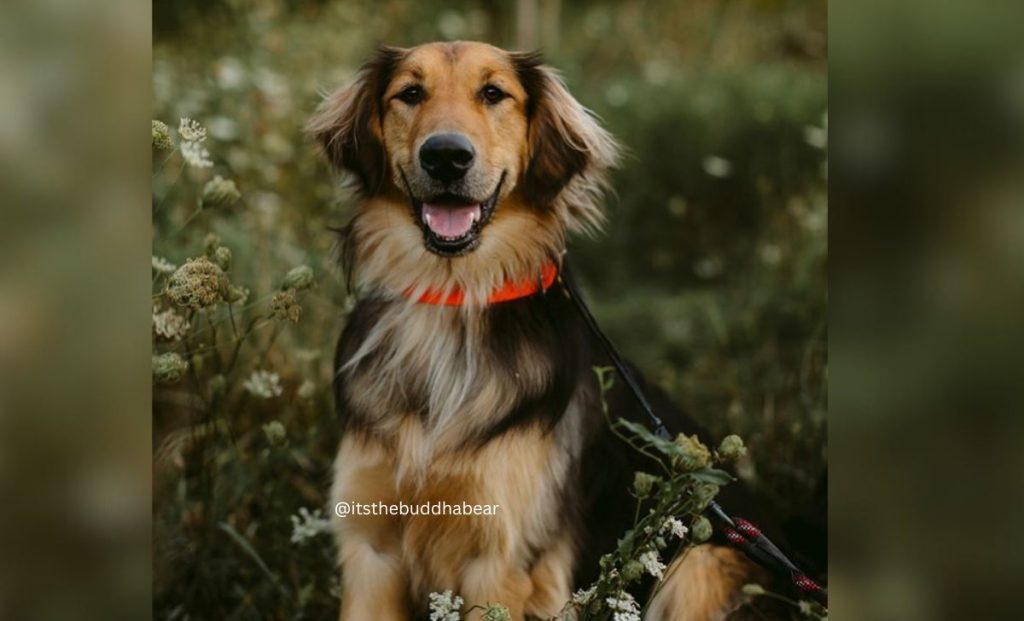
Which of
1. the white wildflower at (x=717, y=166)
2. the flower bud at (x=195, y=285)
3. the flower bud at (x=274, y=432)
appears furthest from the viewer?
the white wildflower at (x=717, y=166)

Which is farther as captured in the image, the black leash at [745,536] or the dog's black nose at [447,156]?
the black leash at [745,536]

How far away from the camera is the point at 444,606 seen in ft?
9.00

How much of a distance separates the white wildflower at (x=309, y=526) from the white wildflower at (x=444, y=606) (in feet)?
1.34

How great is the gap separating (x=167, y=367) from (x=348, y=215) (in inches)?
23.5

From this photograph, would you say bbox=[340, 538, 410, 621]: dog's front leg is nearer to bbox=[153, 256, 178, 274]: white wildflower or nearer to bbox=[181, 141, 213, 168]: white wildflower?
bbox=[153, 256, 178, 274]: white wildflower

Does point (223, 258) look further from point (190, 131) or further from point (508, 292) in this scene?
point (508, 292)

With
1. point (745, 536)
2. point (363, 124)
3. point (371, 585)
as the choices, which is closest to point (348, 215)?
→ point (363, 124)

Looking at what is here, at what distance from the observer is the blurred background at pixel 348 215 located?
10.4 feet

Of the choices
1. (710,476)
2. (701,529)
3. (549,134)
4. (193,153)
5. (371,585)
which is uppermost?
(549,134)

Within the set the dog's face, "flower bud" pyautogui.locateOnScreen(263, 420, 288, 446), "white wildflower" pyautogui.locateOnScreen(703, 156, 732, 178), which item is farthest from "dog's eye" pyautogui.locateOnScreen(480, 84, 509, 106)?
"white wildflower" pyautogui.locateOnScreen(703, 156, 732, 178)

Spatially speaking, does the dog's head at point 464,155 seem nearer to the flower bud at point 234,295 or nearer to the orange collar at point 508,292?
the orange collar at point 508,292

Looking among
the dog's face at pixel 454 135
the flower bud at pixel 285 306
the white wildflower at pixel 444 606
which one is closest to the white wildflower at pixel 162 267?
the flower bud at pixel 285 306

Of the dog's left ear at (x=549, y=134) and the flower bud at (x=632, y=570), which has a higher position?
the dog's left ear at (x=549, y=134)

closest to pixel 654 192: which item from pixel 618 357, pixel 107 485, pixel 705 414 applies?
pixel 705 414
